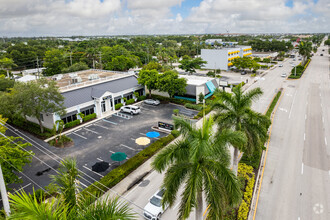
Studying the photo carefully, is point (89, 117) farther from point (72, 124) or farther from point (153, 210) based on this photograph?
point (153, 210)

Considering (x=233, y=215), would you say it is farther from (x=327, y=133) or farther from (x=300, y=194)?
(x=327, y=133)

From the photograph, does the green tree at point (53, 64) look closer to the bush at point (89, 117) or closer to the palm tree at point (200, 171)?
the bush at point (89, 117)

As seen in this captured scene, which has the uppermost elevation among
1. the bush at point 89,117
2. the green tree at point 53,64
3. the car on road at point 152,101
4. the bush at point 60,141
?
the green tree at point 53,64

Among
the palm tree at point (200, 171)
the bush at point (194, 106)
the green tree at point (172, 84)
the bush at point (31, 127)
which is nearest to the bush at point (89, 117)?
the bush at point (31, 127)

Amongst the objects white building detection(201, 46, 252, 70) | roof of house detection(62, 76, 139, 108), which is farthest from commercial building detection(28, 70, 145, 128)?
white building detection(201, 46, 252, 70)

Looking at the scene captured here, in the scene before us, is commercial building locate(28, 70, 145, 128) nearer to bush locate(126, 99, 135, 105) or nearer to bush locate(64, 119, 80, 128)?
bush locate(64, 119, 80, 128)

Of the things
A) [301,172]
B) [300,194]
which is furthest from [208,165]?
[301,172]
